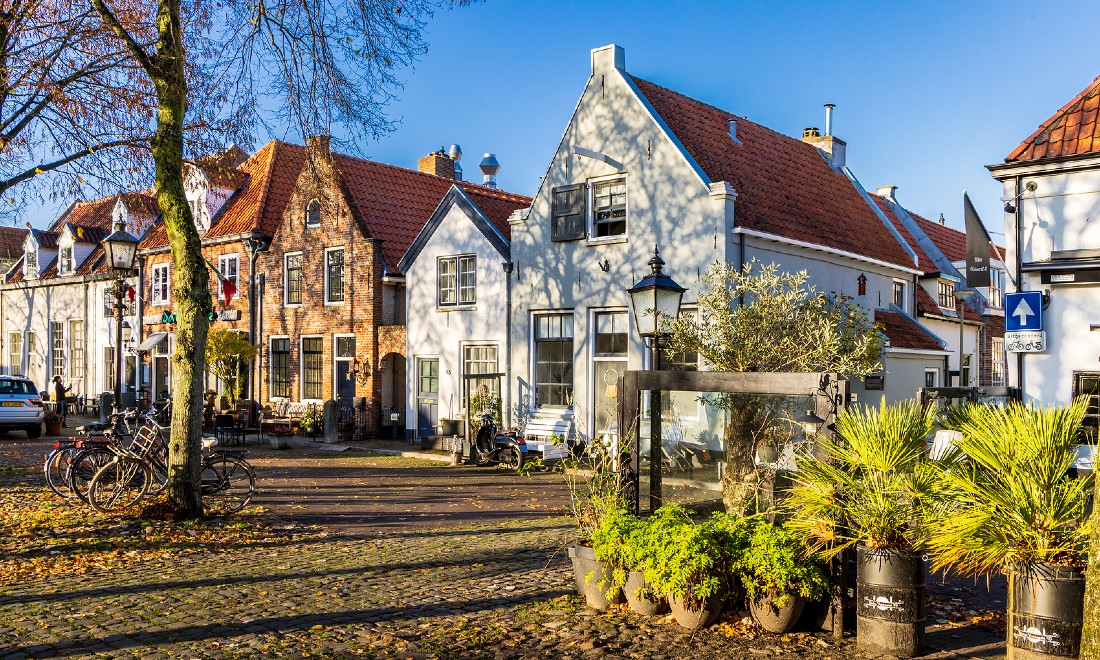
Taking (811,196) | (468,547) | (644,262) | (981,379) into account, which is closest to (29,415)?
(644,262)

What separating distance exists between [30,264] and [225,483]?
35.4 meters

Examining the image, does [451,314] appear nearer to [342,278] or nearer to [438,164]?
[342,278]

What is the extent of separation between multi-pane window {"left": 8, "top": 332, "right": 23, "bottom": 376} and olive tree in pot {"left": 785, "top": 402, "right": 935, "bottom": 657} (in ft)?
144

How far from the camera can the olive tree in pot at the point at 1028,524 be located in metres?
5.78

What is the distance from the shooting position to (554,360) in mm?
21125

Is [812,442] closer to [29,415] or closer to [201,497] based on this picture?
[201,497]

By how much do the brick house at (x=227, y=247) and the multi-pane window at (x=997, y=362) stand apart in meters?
22.6

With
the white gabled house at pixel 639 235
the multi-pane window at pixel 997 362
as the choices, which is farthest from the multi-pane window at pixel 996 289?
the white gabled house at pixel 639 235

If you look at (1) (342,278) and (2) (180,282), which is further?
(1) (342,278)

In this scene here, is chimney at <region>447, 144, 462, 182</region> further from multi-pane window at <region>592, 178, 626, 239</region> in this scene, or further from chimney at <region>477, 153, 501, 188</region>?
multi-pane window at <region>592, 178, 626, 239</region>

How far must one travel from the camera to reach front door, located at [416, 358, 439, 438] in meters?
24.2

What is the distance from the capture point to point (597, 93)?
20250mm

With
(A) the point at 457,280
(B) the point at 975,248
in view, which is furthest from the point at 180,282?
(B) the point at 975,248

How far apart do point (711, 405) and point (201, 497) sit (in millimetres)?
6718
